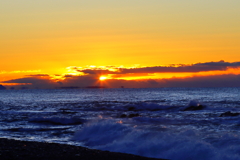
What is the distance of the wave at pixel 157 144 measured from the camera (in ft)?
45.1

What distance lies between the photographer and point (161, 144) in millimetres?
15594

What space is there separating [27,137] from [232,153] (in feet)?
39.4

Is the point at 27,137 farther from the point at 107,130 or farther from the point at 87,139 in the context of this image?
the point at 107,130

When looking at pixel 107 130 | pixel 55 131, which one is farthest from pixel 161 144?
pixel 55 131

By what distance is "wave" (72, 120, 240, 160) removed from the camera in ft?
45.1

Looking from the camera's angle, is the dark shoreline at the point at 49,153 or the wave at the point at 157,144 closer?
the dark shoreline at the point at 49,153

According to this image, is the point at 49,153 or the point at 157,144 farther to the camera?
the point at 157,144

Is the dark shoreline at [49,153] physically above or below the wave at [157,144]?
above

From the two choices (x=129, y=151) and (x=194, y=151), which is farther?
(x=129, y=151)

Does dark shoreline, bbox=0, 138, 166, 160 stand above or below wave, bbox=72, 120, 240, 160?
above

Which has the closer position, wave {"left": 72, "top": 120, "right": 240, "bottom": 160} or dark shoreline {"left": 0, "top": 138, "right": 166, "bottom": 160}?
dark shoreline {"left": 0, "top": 138, "right": 166, "bottom": 160}

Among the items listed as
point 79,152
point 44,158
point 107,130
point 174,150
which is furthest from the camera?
point 107,130

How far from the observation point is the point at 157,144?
51.5 feet

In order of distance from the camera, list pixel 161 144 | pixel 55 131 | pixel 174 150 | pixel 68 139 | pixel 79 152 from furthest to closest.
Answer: pixel 55 131 → pixel 68 139 → pixel 161 144 → pixel 174 150 → pixel 79 152
